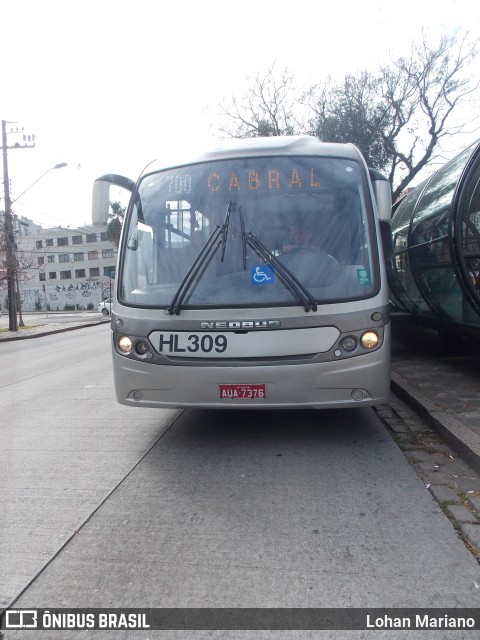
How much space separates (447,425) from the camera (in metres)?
4.87

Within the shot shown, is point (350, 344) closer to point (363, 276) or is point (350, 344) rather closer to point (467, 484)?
point (363, 276)

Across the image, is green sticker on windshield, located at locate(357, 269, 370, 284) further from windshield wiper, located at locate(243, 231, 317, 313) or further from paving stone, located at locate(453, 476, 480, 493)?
paving stone, located at locate(453, 476, 480, 493)

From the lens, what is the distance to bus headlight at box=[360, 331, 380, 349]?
15.0ft

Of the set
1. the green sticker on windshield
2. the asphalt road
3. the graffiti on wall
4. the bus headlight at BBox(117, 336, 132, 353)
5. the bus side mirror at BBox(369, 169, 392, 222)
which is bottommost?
the graffiti on wall

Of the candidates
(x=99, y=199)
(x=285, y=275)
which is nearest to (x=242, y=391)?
(x=285, y=275)

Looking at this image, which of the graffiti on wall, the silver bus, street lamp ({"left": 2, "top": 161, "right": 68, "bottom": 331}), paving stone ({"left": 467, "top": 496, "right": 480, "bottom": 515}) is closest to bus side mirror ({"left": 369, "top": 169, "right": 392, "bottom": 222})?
the silver bus

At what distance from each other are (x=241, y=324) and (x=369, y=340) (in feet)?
3.57

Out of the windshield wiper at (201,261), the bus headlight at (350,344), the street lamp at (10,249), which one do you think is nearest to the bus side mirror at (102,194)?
the windshield wiper at (201,261)

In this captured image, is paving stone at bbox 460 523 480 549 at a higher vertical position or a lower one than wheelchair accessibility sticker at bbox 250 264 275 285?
lower

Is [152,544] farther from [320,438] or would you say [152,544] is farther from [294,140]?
[294,140]

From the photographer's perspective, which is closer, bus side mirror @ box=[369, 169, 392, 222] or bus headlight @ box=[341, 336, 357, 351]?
bus headlight @ box=[341, 336, 357, 351]

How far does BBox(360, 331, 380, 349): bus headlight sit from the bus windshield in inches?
13.5

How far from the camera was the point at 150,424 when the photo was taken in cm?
597

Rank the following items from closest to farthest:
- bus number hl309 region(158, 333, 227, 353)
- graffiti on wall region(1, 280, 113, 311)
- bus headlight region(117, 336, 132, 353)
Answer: bus number hl309 region(158, 333, 227, 353) → bus headlight region(117, 336, 132, 353) → graffiti on wall region(1, 280, 113, 311)
